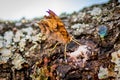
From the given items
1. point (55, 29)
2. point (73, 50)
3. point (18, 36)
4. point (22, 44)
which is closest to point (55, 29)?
point (55, 29)

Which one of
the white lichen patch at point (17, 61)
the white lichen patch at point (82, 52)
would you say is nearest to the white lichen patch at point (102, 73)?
the white lichen patch at point (82, 52)

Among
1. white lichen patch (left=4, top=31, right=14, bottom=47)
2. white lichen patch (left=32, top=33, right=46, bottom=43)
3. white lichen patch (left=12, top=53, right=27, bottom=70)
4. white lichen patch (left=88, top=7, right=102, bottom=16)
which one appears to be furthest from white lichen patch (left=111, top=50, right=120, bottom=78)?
white lichen patch (left=4, top=31, right=14, bottom=47)

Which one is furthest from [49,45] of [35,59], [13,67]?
[13,67]

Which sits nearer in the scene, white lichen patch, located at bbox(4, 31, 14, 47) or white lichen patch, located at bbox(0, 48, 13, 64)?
white lichen patch, located at bbox(0, 48, 13, 64)

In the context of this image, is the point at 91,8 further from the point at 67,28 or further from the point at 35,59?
the point at 35,59

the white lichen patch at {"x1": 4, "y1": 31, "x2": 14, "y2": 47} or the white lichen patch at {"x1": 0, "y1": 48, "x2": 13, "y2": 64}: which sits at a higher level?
the white lichen patch at {"x1": 4, "y1": 31, "x2": 14, "y2": 47}

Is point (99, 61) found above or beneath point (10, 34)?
beneath

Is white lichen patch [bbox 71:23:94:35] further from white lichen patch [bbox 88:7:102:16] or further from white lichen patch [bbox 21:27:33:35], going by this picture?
white lichen patch [bbox 21:27:33:35]
